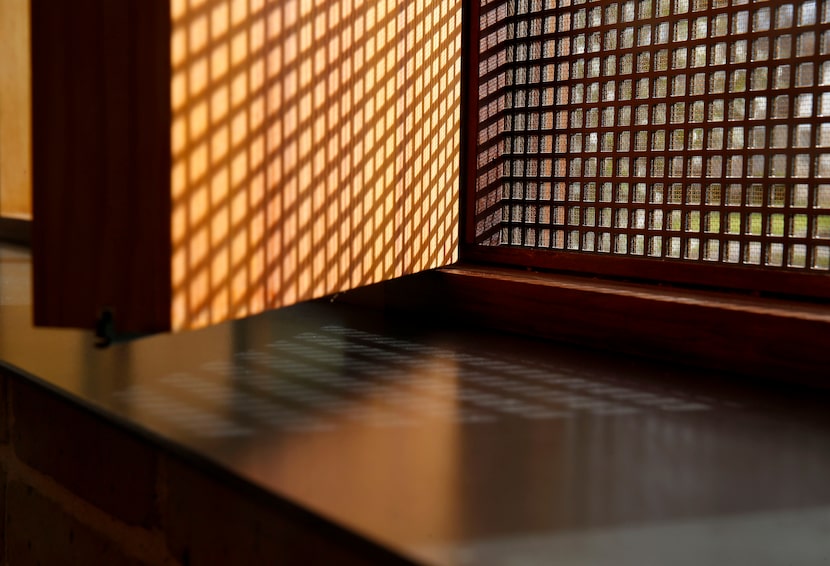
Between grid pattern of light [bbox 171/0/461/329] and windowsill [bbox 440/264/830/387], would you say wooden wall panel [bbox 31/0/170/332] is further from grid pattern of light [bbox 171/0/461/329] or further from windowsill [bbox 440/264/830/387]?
windowsill [bbox 440/264/830/387]

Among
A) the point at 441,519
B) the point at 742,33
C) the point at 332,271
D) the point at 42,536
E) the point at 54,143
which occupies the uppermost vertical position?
the point at 742,33

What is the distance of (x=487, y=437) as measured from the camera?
2.36ft

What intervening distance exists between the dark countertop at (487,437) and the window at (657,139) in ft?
0.52

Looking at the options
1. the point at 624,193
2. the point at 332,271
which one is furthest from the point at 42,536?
the point at 624,193

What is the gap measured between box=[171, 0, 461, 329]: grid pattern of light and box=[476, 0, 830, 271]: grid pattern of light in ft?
0.47

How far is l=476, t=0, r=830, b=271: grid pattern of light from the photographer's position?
0.92 m

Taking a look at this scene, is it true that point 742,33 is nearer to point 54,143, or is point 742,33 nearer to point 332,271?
point 332,271

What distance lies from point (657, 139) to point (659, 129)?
2 centimetres

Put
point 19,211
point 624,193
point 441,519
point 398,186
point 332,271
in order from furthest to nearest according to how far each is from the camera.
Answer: point 19,211 → point 624,193 → point 398,186 → point 332,271 → point 441,519

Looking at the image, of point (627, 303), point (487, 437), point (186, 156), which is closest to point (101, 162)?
point (186, 156)

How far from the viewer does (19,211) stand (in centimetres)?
220

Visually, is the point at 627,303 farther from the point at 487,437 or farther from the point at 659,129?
the point at 487,437

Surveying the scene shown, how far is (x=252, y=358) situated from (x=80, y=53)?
441mm

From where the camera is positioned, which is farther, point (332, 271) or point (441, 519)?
point (332, 271)
